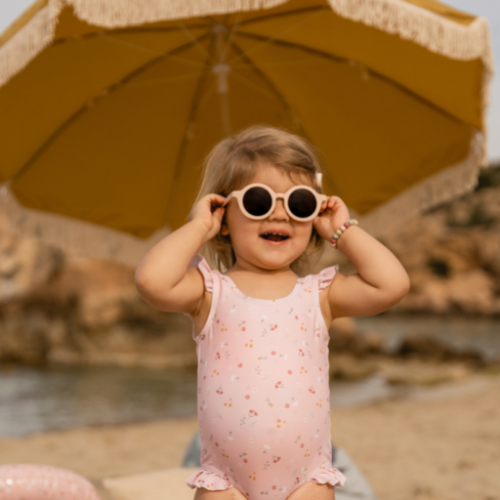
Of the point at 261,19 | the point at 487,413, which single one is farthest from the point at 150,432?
the point at 261,19

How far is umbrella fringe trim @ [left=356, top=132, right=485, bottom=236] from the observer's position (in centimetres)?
276

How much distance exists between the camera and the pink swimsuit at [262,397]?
5.04 feet

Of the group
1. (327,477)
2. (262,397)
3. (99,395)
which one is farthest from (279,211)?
(99,395)

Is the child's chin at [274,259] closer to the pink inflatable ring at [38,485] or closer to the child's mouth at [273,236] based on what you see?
the child's mouth at [273,236]

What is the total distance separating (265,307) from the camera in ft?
5.39

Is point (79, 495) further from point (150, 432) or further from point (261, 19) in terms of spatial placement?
point (150, 432)

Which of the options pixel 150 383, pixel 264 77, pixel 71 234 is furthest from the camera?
pixel 150 383

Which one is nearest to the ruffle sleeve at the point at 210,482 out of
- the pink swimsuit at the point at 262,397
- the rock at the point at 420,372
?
the pink swimsuit at the point at 262,397

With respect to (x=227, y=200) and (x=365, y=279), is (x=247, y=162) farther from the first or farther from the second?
(x=365, y=279)

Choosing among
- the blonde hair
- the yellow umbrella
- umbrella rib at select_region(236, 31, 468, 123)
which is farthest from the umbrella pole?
the blonde hair

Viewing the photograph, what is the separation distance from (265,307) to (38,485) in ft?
3.06

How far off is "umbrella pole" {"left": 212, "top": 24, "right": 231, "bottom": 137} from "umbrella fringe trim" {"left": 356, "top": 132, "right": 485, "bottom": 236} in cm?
95

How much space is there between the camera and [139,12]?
1917 mm

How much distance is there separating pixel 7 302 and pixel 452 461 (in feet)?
35.6
